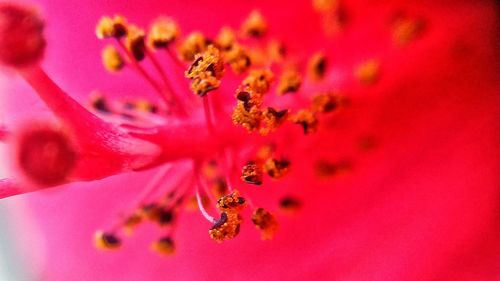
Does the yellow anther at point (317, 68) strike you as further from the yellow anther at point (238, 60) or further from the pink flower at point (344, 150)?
the yellow anther at point (238, 60)

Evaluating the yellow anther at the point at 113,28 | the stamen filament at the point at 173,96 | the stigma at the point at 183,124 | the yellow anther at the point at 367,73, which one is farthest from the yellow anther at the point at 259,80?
the yellow anther at the point at 367,73

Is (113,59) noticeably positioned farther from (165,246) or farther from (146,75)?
(165,246)

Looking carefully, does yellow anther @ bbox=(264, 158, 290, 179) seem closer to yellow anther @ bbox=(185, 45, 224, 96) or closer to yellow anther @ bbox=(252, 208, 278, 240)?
yellow anther @ bbox=(252, 208, 278, 240)

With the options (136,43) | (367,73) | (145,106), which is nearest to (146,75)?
(136,43)

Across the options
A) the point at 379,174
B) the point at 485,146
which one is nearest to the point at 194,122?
the point at 379,174

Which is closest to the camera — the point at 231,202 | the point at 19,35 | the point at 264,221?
the point at 19,35

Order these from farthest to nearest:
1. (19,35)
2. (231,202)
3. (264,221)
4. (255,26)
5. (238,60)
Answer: (255,26) → (238,60) → (264,221) → (231,202) → (19,35)

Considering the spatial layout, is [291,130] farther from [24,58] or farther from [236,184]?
[24,58]
